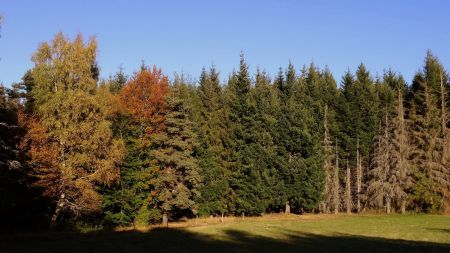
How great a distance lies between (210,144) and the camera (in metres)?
56.8

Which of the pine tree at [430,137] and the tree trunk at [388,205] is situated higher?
the pine tree at [430,137]

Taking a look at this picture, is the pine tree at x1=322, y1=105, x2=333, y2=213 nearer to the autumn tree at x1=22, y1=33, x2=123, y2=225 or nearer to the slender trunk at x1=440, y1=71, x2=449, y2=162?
the slender trunk at x1=440, y1=71, x2=449, y2=162

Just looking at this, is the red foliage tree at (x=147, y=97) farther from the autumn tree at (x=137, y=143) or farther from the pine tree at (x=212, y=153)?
the pine tree at (x=212, y=153)

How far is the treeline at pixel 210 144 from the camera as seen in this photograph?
3462cm

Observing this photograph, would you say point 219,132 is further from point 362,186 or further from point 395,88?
point 395,88

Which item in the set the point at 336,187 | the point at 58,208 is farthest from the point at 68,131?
the point at 336,187

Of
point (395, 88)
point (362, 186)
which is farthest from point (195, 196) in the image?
point (395, 88)

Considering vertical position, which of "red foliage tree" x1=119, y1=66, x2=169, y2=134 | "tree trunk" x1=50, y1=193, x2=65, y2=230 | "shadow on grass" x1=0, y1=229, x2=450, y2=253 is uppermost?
"red foliage tree" x1=119, y1=66, x2=169, y2=134

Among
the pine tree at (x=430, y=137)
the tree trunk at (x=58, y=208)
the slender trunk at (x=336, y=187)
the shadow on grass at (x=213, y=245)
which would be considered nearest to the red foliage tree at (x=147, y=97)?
the tree trunk at (x=58, y=208)

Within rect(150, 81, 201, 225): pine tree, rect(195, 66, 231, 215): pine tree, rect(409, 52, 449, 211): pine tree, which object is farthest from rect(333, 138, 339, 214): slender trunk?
rect(150, 81, 201, 225): pine tree

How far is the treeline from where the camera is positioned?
34.6 m

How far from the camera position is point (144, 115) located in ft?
150

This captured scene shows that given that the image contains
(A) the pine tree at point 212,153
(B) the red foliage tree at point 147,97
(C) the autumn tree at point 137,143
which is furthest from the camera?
(A) the pine tree at point 212,153

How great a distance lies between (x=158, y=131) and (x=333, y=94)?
35.3 metres
